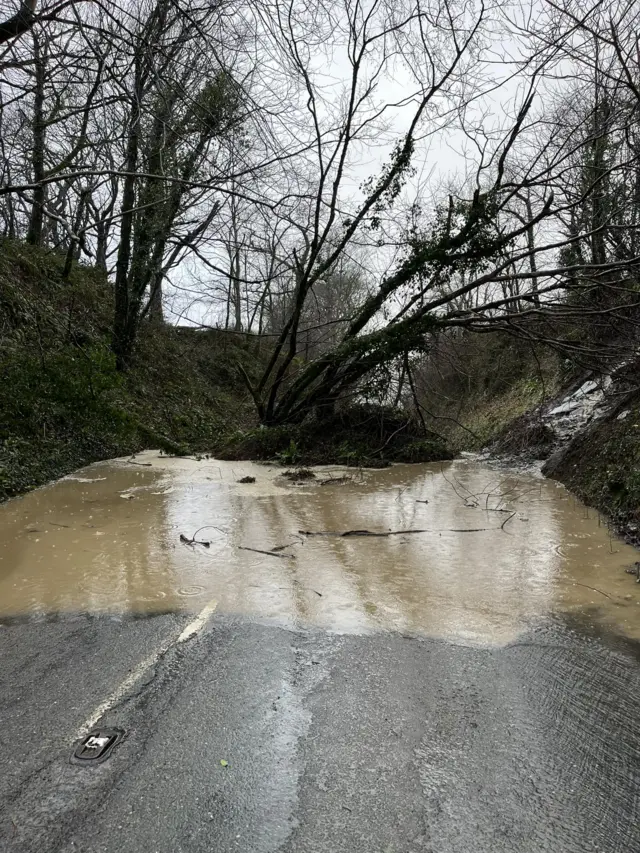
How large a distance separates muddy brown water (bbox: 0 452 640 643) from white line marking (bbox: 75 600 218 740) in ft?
0.68

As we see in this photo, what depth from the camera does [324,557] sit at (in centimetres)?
531

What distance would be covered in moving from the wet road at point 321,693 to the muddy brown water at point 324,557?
3cm

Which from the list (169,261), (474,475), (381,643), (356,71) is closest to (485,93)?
(356,71)

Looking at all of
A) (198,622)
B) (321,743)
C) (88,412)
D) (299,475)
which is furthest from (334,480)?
(321,743)

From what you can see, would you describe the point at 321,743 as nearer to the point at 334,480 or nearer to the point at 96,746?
the point at 96,746

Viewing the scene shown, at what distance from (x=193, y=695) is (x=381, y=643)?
1.22 metres

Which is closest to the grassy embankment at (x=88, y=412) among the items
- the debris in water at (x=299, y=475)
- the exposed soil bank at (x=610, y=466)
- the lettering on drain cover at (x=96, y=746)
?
the debris in water at (x=299, y=475)

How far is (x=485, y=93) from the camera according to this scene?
11.3 metres

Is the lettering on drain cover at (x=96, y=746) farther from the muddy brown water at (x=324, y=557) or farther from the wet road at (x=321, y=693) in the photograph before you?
the muddy brown water at (x=324, y=557)

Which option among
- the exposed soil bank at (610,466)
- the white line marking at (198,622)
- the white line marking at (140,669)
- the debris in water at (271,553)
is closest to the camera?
the white line marking at (140,669)

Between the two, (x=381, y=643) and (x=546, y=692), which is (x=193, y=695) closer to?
(x=381, y=643)

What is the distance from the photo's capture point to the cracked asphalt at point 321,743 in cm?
201

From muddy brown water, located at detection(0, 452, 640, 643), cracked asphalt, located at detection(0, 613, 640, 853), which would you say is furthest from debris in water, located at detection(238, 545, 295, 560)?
cracked asphalt, located at detection(0, 613, 640, 853)

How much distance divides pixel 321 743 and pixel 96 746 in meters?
0.99
